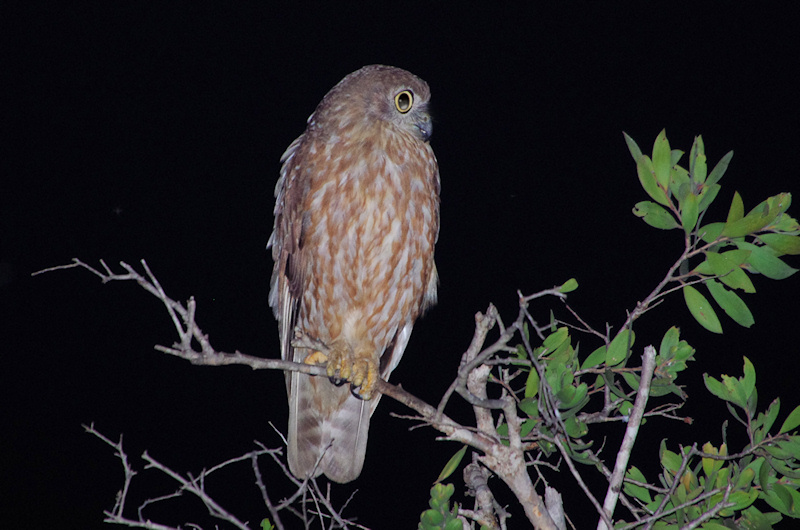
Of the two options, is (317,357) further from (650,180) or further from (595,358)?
(650,180)

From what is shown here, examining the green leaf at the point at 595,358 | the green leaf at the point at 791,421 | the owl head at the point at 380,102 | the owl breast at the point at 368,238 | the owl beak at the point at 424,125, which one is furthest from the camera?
the owl beak at the point at 424,125

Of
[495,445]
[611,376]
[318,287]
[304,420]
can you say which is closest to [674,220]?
[611,376]

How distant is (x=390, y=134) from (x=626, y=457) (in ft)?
5.19

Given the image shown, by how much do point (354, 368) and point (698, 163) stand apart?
59.2 inches

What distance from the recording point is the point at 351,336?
2711 mm

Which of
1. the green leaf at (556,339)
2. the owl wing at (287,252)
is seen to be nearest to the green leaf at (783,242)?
the green leaf at (556,339)

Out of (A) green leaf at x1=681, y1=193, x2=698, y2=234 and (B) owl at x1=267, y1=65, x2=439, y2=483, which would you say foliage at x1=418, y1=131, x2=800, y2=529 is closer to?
(A) green leaf at x1=681, y1=193, x2=698, y2=234

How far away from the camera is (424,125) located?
2.80m

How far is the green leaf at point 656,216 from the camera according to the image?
1.75 m

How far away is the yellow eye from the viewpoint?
275 cm

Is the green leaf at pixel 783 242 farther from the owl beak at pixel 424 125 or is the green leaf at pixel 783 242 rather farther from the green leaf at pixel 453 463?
the owl beak at pixel 424 125

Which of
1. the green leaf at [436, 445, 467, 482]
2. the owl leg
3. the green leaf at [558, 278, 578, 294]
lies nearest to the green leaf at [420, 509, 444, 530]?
the green leaf at [436, 445, 467, 482]

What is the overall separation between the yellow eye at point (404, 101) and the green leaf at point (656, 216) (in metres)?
1.30

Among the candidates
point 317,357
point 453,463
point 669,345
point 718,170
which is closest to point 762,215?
point 718,170
